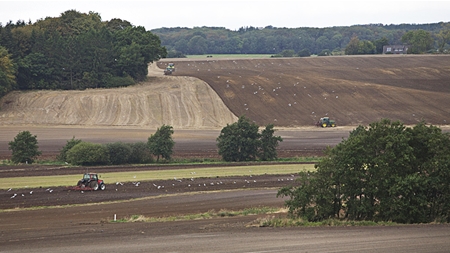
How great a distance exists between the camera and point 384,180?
30.8 m

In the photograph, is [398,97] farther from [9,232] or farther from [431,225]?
[9,232]

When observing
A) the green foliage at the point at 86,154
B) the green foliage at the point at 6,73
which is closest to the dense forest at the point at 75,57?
the green foliage at the point at 6,73

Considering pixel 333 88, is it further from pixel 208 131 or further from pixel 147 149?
pixel 147 149

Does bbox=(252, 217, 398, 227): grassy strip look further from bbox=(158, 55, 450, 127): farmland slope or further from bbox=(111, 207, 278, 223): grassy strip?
bbox=(158, 55, 450, 127): farmland slope

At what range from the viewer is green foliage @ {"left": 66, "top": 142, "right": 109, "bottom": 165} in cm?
5872

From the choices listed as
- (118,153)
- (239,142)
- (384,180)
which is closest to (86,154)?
(118,153)

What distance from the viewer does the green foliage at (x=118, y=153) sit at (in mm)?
60447

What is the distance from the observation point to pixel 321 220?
31438 millimetres

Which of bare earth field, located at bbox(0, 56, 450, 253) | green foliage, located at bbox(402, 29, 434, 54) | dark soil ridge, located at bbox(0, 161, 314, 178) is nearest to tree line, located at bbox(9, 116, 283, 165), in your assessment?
dark soil ridge, located at bbox(0, 161, 314, 178)

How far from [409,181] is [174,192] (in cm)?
1773

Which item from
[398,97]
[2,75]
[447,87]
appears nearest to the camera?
[2,75]

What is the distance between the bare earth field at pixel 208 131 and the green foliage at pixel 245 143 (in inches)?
114

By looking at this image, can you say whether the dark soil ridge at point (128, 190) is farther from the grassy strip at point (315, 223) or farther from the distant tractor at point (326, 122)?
the distant tractor at point (326, 122)

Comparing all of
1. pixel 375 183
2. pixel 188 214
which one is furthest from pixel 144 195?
pixel 375 183
